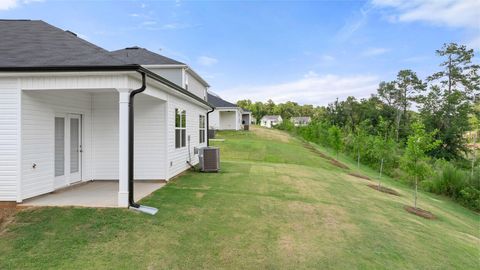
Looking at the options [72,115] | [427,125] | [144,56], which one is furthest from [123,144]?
[427,125]

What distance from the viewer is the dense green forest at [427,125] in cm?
1761

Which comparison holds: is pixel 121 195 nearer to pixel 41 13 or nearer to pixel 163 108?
pixel 163 108

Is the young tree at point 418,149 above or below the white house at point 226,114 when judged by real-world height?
below

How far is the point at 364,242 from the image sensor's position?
5836 mm

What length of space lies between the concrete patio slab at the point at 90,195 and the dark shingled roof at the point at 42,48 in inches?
116

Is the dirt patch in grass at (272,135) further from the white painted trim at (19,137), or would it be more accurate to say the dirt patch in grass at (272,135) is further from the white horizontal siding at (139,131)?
the white painted trim at (19,137)

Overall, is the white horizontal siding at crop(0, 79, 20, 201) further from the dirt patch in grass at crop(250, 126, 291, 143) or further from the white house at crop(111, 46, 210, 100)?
the dirt patch in grass at crop(250, 126, 291, 143)

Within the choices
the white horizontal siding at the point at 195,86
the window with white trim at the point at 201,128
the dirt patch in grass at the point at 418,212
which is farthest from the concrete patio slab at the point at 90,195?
the white horizontal siding at the point at 195,86

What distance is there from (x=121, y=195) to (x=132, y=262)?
2231 millimetres

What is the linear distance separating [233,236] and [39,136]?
201 inches

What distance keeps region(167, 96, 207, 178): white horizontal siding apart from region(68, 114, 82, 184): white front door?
101 inches

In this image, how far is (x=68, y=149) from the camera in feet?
26.7

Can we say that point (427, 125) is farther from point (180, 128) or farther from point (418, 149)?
point (180, 128)

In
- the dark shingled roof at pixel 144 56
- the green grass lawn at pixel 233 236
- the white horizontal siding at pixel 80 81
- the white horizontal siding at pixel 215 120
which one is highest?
the dark shingled roof at pixel 144 56
